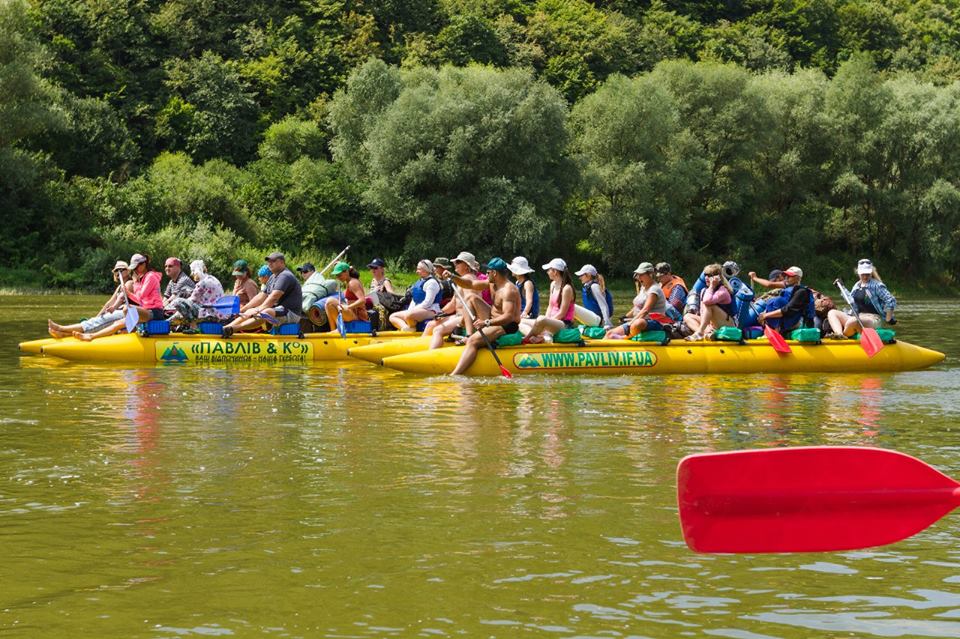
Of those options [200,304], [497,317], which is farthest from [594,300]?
[200,304]

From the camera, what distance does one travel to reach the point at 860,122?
170 ft

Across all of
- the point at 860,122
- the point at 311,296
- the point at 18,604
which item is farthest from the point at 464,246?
the point at 18,604

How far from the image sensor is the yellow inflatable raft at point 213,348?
18.3m

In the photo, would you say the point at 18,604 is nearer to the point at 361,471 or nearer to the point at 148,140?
the point at 361,471

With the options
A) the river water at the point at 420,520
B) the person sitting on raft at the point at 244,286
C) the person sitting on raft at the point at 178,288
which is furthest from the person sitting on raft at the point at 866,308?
the person sitting on raft at the point at 178,288

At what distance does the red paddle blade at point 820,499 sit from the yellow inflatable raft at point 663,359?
10.6m

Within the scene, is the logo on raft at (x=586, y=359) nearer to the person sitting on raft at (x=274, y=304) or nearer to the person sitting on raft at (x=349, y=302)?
the person sitting on raft at (x=349, y=302)

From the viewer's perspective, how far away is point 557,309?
17.8 m

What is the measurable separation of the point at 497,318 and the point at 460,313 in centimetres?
124

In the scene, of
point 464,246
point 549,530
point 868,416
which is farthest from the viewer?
point 464,246

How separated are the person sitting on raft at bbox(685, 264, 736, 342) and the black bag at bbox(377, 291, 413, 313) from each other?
4.24m

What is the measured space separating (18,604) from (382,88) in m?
49.1

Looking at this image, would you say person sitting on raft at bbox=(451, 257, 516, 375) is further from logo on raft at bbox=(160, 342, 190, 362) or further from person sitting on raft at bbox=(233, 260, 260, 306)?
person sitting on raft at bbox=(233, 260, 260, 306)

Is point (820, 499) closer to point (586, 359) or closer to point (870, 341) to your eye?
point (586, 359)
